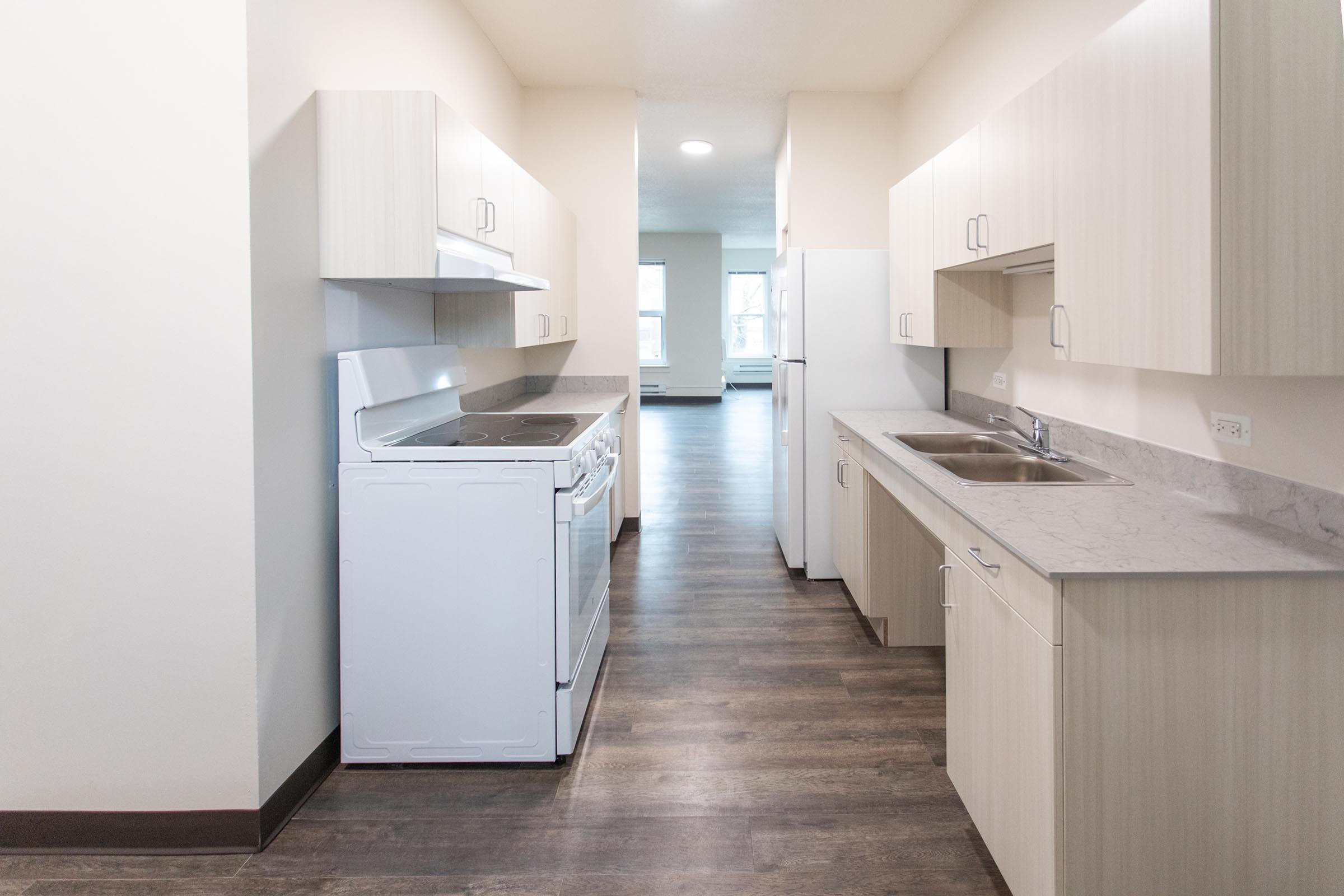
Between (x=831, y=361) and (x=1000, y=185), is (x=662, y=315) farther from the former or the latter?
(x=1000, y=185)

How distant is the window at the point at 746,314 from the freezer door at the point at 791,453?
1125 cm

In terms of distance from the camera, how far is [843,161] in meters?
5.47

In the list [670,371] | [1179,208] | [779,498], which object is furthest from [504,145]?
[670,371]

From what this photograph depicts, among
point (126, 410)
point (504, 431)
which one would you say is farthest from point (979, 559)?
point (126, 410)

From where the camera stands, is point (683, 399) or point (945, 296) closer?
point (945, 296)

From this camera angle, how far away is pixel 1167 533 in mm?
1858

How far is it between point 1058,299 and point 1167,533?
75cm

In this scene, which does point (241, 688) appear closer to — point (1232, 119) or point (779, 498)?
point (1232, 119)

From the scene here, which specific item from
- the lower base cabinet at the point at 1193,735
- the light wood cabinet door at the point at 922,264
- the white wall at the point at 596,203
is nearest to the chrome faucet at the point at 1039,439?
the light wood cabinet door at the point at 922,264

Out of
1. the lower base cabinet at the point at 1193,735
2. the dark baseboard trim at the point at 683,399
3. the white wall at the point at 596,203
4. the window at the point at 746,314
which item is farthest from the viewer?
the window at the point at 746,314

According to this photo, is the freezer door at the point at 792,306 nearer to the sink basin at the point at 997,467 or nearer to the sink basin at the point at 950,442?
the sink basin at the point at 950,442

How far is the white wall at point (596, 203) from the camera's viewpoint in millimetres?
5430

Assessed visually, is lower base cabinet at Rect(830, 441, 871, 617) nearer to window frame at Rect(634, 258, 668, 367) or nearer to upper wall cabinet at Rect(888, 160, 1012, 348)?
upper wall cabinet at Rect(888, 160, 1012, 348)

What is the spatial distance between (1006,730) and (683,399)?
12.7m
